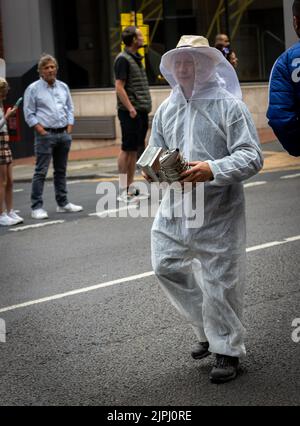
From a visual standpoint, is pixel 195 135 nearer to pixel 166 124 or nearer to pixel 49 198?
pixel 166 124

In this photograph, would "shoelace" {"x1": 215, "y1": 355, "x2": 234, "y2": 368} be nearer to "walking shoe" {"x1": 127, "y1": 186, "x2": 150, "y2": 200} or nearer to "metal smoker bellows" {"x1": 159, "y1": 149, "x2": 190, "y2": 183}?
"metal smoker bellows" {"x1": 159, "y1": 149, "x2": 190, "y2": 183}

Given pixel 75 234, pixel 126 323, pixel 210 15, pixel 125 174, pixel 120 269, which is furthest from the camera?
pixel 210 15

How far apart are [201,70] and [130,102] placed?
24.5ft

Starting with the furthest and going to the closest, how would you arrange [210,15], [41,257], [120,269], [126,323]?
[210,15], [41,257], [120,269], [126,323]

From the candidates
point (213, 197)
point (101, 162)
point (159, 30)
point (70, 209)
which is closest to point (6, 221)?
point (70, 209)

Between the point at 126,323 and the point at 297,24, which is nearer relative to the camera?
the point at 297,24

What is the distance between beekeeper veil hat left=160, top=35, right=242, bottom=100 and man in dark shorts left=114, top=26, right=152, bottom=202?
719 centimetres

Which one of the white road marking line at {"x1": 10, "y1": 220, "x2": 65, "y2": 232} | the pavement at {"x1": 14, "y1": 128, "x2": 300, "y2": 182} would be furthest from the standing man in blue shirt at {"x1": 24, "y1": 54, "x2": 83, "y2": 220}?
the pavement at {"x1": 14, "y1": 128, "x2": 300, "y2": 182}

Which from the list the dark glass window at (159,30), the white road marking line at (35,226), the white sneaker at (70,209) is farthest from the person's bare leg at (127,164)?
the dark glass window at (159,30)

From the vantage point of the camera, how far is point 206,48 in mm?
5586
